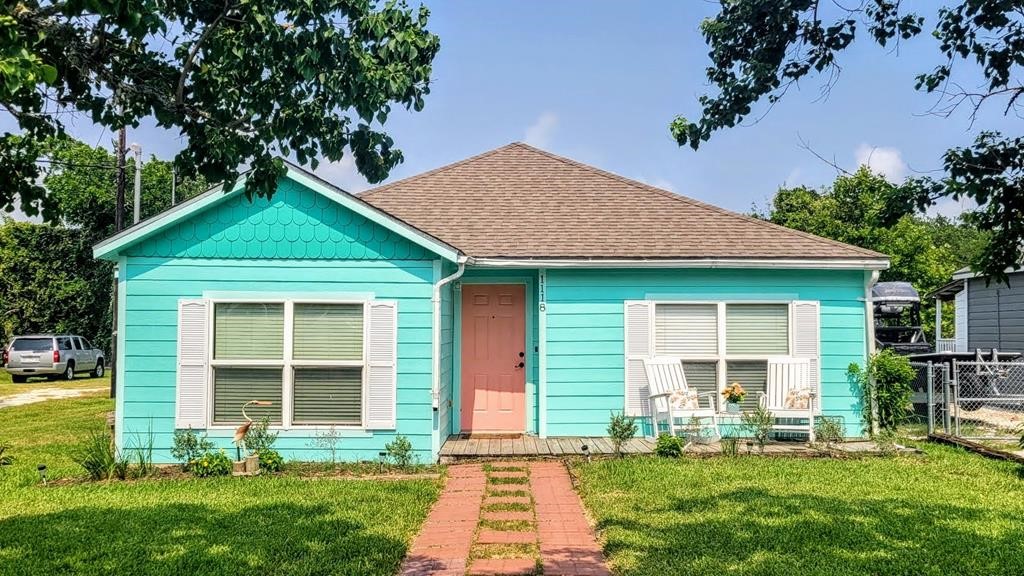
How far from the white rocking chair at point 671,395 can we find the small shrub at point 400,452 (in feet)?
10.0

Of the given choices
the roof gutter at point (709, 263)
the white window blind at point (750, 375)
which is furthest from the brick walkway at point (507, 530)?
the white window blind at point (750, 375)

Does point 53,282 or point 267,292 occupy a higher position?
point 53,282

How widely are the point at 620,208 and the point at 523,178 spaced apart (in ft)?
6.43

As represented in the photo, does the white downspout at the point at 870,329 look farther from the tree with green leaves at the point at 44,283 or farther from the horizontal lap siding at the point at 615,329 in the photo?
the tree with green leaves at the point at 44,283

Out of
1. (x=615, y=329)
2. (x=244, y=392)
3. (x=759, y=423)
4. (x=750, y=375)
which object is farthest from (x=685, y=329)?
(x=244, y=392)

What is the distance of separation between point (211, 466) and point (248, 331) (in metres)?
1.54

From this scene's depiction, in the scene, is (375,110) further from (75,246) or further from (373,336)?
(75,246)

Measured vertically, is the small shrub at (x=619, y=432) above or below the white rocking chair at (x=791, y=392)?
below

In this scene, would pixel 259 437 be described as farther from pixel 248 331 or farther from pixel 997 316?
pixel 997 316

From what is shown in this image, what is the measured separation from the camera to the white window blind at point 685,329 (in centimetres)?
950

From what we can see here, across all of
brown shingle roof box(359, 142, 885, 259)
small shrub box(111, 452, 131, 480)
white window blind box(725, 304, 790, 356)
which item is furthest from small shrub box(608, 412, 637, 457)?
small shrub box(111, 452, 131, 480)

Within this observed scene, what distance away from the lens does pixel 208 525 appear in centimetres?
575

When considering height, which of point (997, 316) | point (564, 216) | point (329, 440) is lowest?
point (329, 440)

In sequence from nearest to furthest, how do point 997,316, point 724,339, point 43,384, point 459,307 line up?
point 724,339 < point 459,307 < point 997,316 < point 43,384
